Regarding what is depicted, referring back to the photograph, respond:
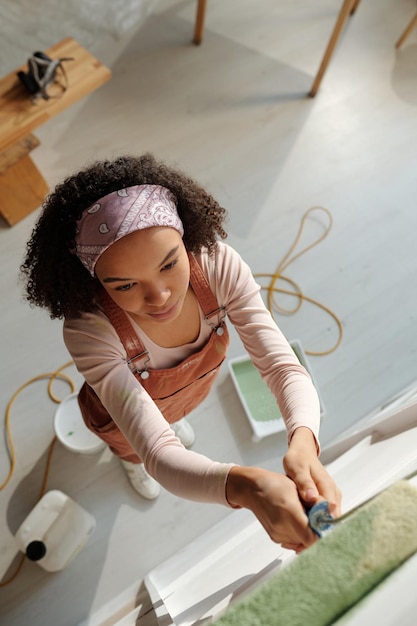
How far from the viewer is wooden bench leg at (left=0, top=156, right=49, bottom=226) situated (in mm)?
1710

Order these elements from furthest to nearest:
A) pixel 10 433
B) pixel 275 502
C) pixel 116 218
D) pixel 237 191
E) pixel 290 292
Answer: pixel 237 191 → pixel 290 292 → pixel 10 433 → pixel 116 218 → pixel 275 502

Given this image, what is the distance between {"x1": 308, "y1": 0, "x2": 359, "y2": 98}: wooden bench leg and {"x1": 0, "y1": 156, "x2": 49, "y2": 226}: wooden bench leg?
1.22 m

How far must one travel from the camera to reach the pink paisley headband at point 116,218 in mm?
737

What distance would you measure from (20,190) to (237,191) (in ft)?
2.64

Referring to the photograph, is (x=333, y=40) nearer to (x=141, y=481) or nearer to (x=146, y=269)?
(x=146, y=269)

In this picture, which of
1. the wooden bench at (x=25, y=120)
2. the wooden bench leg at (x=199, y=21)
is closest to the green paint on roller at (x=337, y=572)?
the wooden bench at (x=25, y=120)

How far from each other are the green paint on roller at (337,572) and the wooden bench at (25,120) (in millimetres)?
1548

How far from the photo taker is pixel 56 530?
134 cm

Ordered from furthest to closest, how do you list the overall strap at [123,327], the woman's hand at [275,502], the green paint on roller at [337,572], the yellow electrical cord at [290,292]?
the yellow electrical cord at [290,292] < the overall strap at [123,327] < the woman's hand at [275,502] < the green paint on roller at [337,572]

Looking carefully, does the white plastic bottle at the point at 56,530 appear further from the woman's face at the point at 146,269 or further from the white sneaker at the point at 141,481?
the woman's face at the point at 146,269

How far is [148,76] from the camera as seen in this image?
2168mm

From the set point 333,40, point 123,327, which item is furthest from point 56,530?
point 333,40

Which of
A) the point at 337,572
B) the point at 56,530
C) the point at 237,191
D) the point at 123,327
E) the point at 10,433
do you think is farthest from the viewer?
the point at 237,191

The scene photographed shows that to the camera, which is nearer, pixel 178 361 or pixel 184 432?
pixel 178 361
